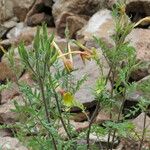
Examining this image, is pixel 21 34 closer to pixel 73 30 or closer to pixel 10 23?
pixel 73 30

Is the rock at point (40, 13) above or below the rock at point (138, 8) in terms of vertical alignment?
below

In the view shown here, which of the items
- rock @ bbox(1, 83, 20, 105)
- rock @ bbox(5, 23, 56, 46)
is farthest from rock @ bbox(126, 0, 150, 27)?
rock @ bbox(1, 83, 20, 105)

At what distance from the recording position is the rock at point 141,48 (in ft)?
18.6

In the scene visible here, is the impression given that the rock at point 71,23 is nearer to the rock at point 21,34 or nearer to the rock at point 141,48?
the rock at point 21,34

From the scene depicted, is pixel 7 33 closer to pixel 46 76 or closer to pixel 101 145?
pixel 101 145

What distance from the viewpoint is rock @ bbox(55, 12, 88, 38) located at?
8727 mm

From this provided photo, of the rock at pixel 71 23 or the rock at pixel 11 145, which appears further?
the rock at pixel 71 23

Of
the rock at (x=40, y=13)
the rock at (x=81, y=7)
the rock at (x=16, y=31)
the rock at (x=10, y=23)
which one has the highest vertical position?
the rock at (x=81, y=7)

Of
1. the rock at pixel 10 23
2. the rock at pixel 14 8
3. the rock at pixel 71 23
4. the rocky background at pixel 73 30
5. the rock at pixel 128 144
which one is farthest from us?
the rock at pixel 14 8

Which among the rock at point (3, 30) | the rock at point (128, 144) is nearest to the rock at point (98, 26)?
the rock at point (3, 30)

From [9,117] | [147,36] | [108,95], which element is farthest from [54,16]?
[108,95]

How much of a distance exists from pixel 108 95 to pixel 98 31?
462 centimetres

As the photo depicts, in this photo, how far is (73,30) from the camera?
8.76m

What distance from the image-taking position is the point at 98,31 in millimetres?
7746
